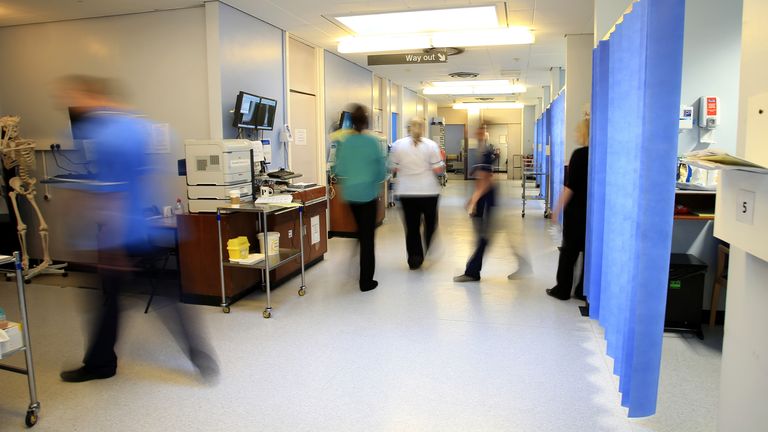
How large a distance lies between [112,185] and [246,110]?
2.75 meters

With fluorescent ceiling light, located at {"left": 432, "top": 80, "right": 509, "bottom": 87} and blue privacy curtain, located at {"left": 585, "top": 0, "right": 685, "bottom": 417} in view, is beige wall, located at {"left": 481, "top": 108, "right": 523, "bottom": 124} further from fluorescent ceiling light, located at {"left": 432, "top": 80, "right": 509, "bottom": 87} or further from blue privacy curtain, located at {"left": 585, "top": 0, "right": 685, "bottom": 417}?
blue privacy curtain, located at {"left": 585, "top": 0, "right": 685, "bottom": 417}

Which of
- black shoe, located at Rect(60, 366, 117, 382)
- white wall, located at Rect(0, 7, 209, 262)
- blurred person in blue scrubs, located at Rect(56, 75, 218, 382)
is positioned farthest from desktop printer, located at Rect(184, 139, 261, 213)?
black shoe, located at Rect(60, 366, 117, 382)

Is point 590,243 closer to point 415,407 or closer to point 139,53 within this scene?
point 415,407

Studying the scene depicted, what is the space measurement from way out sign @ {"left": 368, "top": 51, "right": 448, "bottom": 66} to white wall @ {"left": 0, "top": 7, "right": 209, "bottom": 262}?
2585 mm

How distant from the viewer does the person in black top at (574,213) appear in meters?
4.48

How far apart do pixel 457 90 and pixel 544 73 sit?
10.2ft

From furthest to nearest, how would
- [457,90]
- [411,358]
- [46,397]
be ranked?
[457,90] < [411,358] < [46,397]

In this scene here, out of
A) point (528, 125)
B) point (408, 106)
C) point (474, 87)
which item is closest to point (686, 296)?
point (474, 87)

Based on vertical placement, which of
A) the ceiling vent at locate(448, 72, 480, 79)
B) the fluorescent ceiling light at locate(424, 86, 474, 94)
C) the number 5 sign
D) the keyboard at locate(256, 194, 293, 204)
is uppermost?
the fluorescent ceiling light at locate(424, 86, 474, 94)

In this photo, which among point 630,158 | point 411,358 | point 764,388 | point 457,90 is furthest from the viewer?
point 457,90

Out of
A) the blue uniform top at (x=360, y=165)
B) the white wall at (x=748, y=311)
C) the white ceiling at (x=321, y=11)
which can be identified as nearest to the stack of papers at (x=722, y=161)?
the white wall at (x=748, y=311)

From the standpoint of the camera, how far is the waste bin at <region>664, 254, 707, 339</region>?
12.7ft

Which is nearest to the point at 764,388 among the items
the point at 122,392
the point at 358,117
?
the point at 122,392

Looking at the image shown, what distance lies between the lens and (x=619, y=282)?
294 cm
